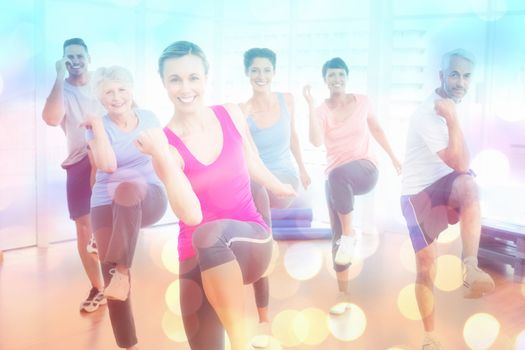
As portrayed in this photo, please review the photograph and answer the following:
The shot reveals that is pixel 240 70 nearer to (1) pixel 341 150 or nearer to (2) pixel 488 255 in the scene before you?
(1) pixel 341 150

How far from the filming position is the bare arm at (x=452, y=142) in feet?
9.80

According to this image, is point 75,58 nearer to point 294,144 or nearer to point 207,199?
point 294,144

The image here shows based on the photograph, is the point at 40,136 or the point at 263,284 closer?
the point at 263,284

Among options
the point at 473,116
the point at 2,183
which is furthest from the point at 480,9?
the point at 2,183

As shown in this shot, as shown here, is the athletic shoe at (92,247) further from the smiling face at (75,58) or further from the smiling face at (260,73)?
the smiling face at (260,73)

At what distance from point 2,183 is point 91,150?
176cm

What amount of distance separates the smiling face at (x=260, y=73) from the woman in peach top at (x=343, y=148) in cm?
50

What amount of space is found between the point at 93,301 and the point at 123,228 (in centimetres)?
81

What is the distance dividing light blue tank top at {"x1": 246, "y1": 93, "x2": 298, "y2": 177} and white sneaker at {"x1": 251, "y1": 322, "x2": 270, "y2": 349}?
0.77m

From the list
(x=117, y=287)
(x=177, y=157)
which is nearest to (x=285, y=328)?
(x=117, y=287)

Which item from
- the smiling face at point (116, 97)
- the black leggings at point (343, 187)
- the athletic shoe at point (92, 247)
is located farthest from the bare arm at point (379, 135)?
the athletic shoe at point (92, 247)

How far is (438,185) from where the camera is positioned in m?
3.17

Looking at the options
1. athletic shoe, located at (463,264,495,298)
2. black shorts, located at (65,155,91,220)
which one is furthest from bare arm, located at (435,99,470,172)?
black shorts, located at (65,155,91,220)

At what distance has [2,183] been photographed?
451 centimetres
